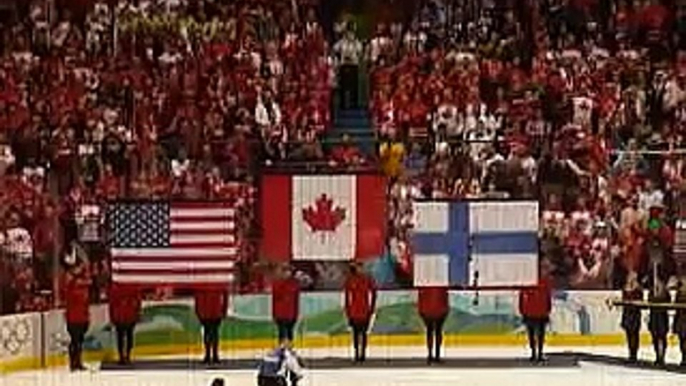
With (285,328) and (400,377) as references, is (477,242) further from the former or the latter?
(285,328)

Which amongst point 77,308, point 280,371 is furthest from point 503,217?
point 77,308

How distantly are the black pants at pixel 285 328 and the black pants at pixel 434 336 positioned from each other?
100cm

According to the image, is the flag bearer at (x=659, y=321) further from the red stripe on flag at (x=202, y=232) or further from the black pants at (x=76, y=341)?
the black pants at (x=76, y=341)

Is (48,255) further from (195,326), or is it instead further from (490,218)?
(490,218)

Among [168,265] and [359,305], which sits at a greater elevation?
[168,265]

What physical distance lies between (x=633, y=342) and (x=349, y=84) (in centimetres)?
317

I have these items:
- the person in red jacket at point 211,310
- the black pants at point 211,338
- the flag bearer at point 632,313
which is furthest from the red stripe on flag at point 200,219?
the flag bearer at point 632,313

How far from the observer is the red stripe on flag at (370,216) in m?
13.8

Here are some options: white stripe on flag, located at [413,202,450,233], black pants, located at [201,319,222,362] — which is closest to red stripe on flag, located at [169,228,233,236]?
black pants, located at [201,319,222,362]

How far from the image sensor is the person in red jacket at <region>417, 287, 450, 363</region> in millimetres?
14078

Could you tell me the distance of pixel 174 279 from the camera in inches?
546

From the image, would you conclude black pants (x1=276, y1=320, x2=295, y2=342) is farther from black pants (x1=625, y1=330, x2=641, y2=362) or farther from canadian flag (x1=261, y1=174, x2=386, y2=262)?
black pants (x1=625, y1=330, x2=641, y2=362)

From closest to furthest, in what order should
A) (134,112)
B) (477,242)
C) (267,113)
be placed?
(477,242), (134,112), (267,113)

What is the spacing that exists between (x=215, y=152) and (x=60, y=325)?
168 centimetres
